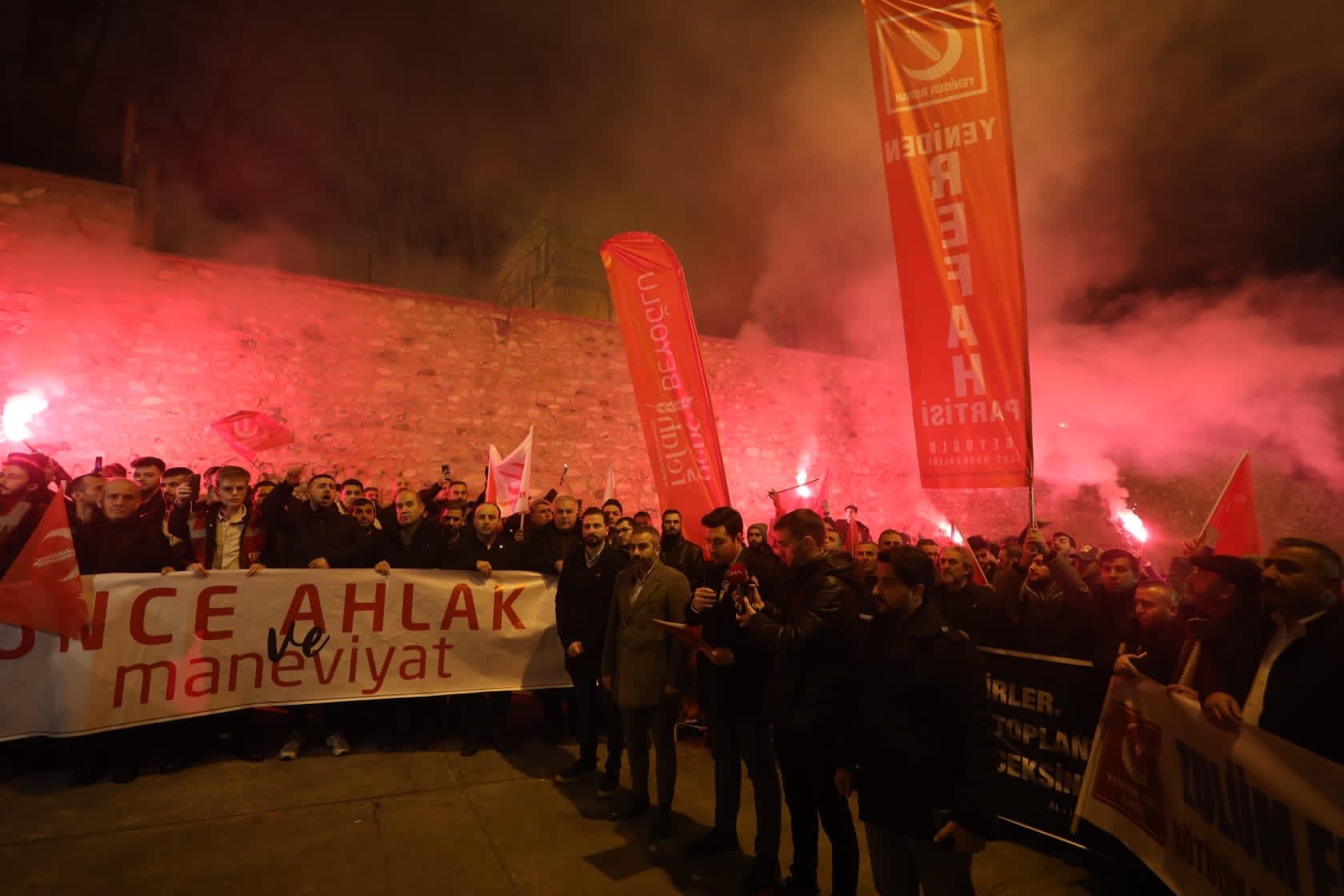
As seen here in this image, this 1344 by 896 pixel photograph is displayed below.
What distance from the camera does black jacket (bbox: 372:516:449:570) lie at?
5.29 metres

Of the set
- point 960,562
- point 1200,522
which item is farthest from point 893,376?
point 960,562

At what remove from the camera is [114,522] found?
4.54m

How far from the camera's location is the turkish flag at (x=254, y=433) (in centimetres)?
757

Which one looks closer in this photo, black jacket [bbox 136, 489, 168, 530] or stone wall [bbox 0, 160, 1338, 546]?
black jacket [bbox 136, 489, 168, 530]

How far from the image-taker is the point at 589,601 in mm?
4691

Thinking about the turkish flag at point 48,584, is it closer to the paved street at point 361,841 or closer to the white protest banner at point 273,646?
the white protest banner at point 273,646

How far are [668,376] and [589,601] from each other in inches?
88.8

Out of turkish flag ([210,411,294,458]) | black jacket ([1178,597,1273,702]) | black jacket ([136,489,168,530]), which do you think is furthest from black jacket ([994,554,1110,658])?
turkish flag ([210,411,294,458])

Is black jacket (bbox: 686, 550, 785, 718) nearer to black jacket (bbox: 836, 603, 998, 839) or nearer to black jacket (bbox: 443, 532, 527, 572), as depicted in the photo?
black jacket (bbox: 836, 603, 998, 839)

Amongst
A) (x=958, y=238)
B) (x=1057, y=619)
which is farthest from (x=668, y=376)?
(x=1057, y=619)

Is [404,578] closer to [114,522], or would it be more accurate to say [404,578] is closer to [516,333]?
[114,522]

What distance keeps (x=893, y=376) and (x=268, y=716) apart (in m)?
13.9

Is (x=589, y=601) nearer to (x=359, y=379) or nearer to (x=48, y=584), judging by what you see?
(x=48, y=584)

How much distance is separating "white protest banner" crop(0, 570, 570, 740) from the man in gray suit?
1.45m
